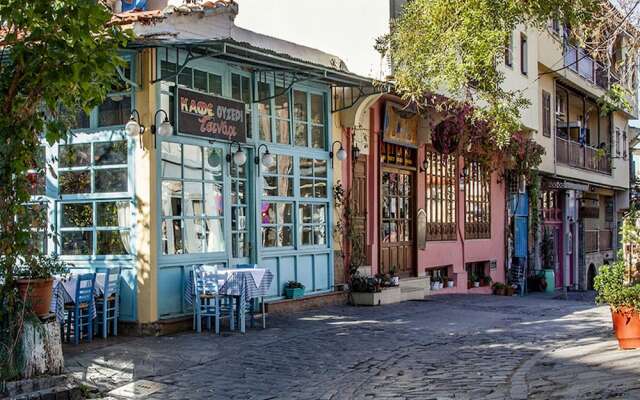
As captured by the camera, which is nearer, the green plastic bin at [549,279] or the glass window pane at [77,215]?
the glass window pane at [77,215]

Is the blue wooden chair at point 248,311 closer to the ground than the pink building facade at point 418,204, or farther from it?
closer to the ground

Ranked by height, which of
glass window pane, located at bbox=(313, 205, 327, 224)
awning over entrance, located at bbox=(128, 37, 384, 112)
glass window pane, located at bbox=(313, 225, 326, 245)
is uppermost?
awning over entrance, located at bbox=(128, 37, 384, 112)

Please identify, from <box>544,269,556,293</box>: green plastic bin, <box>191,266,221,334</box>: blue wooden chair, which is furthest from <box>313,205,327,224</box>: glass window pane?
<box>544,269,556,293</box>: green plastic bin

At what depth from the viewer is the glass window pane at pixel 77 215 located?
12.1 metres

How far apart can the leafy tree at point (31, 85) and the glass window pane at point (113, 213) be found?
359cm

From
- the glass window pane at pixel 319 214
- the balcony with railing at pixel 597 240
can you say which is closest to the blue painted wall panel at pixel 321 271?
the glass window pane at pixel 319 214

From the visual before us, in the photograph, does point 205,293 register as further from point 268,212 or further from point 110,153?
point 268,212

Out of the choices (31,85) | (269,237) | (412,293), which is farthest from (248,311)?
(31,85)

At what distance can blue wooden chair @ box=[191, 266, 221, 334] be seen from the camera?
11719 mm

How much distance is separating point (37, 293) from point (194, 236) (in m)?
4.49

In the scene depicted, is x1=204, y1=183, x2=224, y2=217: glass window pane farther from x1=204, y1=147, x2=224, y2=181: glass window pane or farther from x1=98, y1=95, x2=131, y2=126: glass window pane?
x1=98, y1=95, x2=131, y2=126: glass window pane

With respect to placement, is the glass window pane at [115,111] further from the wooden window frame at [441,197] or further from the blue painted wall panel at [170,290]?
the wooden window frame at [441,197]

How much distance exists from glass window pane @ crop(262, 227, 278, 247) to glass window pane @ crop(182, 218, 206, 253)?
5.51ft

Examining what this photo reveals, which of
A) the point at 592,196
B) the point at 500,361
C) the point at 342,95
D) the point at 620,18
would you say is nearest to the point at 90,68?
the point at 500,361
